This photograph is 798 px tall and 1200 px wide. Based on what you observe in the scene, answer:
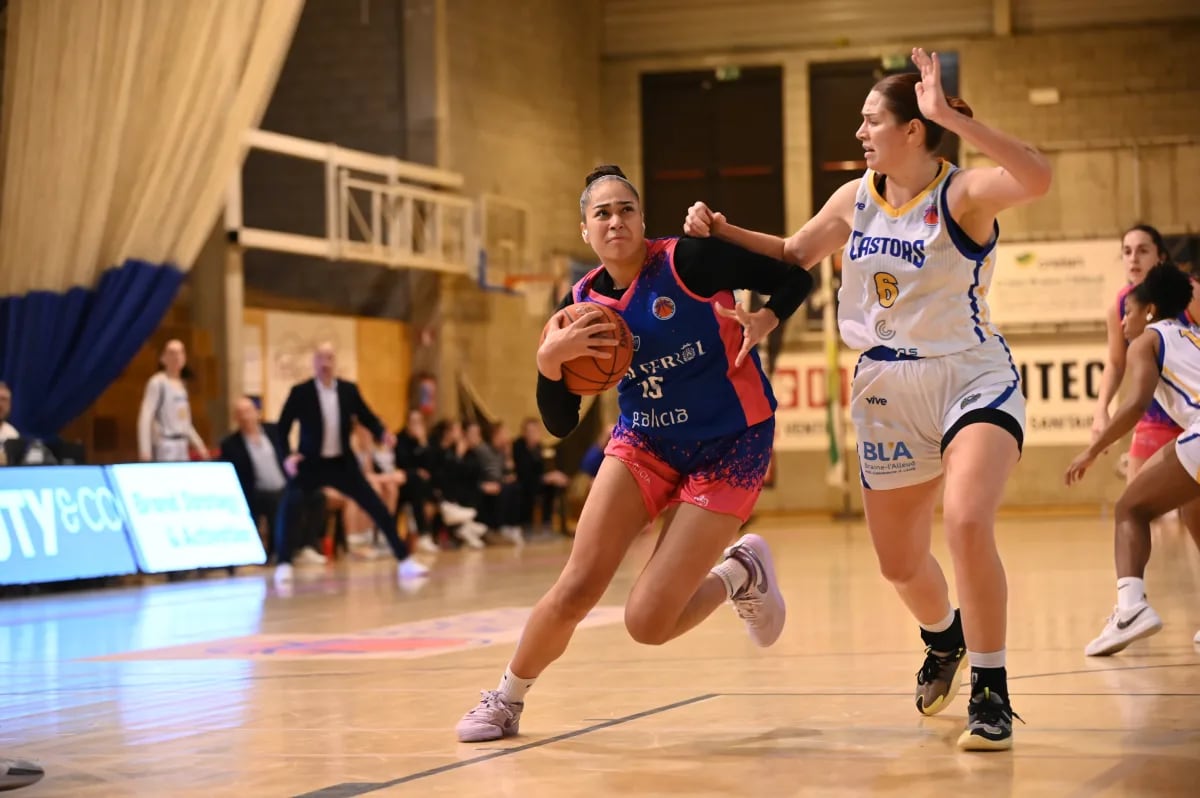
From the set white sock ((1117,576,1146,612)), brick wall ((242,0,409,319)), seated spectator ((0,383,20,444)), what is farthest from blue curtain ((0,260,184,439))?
white sock ((1117,576,1146,612))

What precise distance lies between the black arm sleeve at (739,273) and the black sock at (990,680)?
1.23 metres

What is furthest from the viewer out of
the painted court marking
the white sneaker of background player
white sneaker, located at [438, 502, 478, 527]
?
the white sneaker of background player

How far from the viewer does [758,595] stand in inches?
217

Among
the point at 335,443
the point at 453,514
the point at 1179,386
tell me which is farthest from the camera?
the point at 453,514

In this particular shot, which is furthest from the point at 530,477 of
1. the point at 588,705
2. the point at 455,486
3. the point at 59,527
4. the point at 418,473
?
the point at 588,705

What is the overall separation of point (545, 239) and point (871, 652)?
1879 centimetres

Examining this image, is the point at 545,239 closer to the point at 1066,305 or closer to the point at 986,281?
the point at 1066,305

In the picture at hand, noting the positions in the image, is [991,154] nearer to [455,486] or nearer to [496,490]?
[455,486]

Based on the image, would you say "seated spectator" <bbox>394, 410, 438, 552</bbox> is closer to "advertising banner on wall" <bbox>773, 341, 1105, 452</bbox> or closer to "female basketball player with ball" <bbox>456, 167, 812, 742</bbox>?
"advertising banner on wall" <bbox>773, 341, 1105, 452</bbox>

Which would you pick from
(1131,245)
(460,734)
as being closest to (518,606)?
(1131,245)

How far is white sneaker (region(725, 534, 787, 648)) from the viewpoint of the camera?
17.9 ft

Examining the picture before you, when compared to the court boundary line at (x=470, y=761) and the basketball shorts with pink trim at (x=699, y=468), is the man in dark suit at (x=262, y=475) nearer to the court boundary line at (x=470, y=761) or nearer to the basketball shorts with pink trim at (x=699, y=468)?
the court boundary line at (x=470, y=761)

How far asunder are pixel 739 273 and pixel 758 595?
122 centimetres

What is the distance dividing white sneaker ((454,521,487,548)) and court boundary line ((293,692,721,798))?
13.1 m
